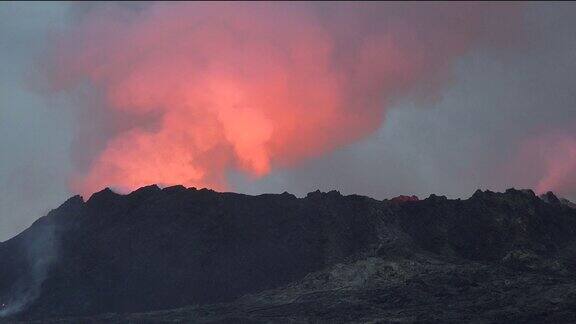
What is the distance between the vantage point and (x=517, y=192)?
82.8 metres

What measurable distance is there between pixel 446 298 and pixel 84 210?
149 ft

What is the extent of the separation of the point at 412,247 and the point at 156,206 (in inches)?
1206

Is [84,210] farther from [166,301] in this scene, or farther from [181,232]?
[166,301]

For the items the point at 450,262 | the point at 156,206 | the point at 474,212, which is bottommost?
the point at 450,262

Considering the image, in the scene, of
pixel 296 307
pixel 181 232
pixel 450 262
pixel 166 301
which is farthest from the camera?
pixel 181 232

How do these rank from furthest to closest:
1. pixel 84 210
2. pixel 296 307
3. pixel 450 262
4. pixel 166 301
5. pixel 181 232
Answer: pixel 84 210, pixel 181 232, pixel 450 262, pixel 166 301, pixel 296 307

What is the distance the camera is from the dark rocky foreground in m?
60.0

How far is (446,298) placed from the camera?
6091 centimetres

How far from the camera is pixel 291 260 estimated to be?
71.2 m

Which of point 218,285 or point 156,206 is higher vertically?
point 156,206

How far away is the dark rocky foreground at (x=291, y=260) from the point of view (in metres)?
60.0

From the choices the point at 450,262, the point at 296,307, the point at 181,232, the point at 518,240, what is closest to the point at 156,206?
the point at 181,232

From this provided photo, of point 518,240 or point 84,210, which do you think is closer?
point 518,240

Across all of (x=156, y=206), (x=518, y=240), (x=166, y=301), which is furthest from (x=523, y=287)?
(x=156, y=206)
